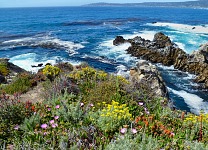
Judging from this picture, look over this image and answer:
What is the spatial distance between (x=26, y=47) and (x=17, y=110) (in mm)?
38585

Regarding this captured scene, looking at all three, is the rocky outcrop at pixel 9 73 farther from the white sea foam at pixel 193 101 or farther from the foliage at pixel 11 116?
the white sea foam at pixel 193 101

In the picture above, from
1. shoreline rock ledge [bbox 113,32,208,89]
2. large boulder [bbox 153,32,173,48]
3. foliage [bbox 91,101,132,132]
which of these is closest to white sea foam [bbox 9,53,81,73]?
shoreline rock ledge [bbox 113,32,208,89]

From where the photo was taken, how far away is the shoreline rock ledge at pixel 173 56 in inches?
1151

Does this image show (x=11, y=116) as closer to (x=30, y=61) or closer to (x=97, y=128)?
(x=97, y=128)

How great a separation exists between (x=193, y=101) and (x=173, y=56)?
1356 cm

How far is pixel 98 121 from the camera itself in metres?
5.44

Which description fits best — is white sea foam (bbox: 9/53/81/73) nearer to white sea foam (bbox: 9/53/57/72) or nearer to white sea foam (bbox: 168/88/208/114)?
white sea foam (bbox: 9/53/57/72)

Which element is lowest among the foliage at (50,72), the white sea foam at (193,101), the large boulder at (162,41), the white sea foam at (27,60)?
the white sea foam at (193,101)

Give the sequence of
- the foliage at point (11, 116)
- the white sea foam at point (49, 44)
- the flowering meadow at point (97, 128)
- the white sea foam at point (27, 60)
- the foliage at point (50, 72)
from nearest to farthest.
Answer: the flowering meadow at point (97, 128) < the foliage at point (11, 116) < the foliage at point (50, 72) < the white sea foam at point (27, 60) < the white sea foam at point (49, 44)

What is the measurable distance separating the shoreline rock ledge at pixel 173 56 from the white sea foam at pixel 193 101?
113 inches

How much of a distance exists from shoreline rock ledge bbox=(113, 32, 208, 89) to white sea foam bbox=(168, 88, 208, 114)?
2.87 m

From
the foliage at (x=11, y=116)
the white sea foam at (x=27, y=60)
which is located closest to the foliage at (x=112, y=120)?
the foliage at (x=11, y=116)

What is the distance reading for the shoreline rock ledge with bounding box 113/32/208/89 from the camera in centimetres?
2923

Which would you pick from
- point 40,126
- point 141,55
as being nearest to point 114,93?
point 40,126
